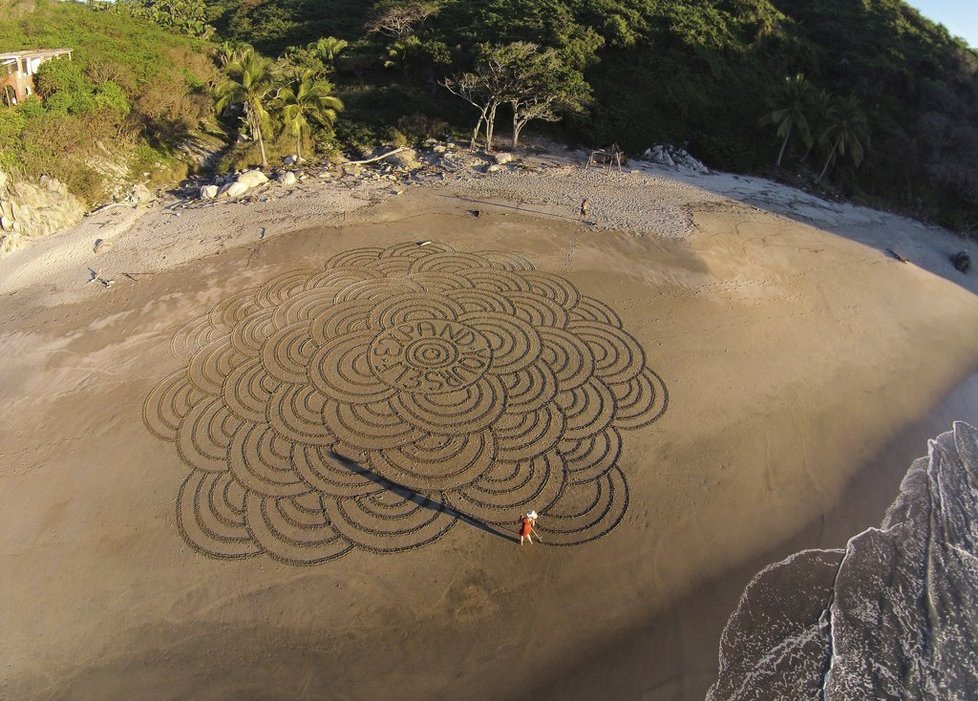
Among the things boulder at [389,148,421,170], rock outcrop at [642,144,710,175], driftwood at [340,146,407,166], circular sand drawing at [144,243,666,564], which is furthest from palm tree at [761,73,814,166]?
driftwood at [340,146,407,166]

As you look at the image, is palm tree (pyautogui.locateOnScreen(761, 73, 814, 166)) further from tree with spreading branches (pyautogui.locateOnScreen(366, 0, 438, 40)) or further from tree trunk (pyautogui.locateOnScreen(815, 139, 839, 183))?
tree with spreading branches (pyautogui.locateOnScreen(366, 0, 438, 40))

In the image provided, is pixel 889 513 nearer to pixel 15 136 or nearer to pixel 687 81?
pixel 687 81

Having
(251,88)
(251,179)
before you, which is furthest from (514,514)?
(251,88)

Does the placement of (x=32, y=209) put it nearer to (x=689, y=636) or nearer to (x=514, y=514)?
(x=514, y=514)

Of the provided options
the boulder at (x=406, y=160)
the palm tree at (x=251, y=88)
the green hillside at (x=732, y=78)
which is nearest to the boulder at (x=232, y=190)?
the palm tree at (x=251, y=88)

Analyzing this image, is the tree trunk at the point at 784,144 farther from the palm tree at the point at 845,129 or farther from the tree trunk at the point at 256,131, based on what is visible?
the tree trunk at the point at 256,131
